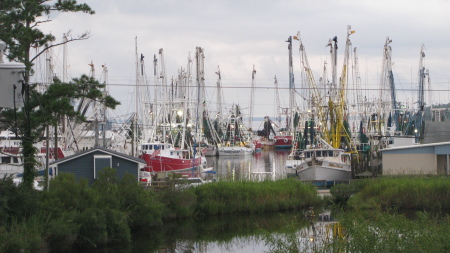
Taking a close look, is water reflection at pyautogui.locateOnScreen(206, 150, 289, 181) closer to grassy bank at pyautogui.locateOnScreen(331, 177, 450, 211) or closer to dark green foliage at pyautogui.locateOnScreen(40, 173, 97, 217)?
grassy bank at pyautogui.locateOnScreen(331, 177, 450, 211)

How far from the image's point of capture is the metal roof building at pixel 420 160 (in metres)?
41.4

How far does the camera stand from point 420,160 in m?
42.6

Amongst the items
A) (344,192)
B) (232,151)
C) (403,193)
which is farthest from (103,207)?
(232,151)

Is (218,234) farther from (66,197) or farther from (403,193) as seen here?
(403,193)

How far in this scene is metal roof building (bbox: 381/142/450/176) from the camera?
41.4 metres

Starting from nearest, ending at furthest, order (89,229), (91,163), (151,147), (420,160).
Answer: (89,229)
(91,163)
(420,160)
(151,147)

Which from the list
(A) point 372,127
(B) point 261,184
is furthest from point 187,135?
(B) point 261,184

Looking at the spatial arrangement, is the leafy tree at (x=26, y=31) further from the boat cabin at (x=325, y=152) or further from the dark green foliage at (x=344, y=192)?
the boat cabin at (x=325, y=152)

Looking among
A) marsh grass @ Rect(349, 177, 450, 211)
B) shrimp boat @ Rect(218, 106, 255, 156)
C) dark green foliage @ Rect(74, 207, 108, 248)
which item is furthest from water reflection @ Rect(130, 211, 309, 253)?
shrimp boat @ Rect(218, 106, 255, 156)

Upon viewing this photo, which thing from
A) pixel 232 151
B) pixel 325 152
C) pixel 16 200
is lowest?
pixel 16 200

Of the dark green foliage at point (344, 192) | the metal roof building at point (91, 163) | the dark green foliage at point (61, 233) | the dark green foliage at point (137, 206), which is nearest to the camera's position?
the dark green foliage at point (61, 233)

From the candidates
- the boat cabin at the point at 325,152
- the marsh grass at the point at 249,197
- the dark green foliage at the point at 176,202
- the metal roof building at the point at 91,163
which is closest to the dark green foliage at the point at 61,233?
the dark green foliage at the point at 176,202

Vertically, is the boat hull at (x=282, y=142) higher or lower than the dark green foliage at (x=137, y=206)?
higher

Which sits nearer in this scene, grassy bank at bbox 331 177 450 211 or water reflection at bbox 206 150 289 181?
grassy bank at bbox 331 177 450 211
